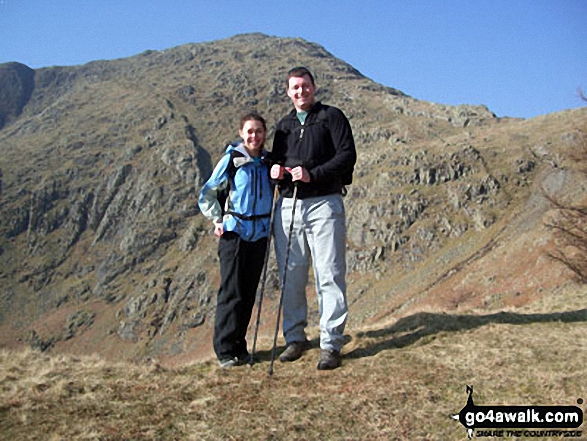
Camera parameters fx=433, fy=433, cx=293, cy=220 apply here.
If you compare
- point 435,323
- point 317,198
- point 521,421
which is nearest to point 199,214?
point 435,323

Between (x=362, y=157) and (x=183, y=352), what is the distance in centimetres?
6057

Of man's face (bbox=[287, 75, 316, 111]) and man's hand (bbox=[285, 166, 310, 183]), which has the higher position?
man's face (bbox=[287, 75, 316, 111])

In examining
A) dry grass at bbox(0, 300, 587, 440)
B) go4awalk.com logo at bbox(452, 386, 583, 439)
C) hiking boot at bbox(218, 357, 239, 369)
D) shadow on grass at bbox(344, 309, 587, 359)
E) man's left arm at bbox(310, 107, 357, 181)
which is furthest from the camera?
shadow on grass at bbox(344, 309, 587, 359)

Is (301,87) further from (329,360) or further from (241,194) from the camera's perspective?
(329,360)

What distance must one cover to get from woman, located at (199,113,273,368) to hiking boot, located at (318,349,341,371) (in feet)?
4.87

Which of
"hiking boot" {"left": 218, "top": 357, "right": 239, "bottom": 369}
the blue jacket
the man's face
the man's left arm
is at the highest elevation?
the man's face

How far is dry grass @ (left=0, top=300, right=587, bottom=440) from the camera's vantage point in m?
4.87

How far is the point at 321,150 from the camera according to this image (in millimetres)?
7195

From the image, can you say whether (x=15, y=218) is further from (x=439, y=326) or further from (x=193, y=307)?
(x=439, y=326)

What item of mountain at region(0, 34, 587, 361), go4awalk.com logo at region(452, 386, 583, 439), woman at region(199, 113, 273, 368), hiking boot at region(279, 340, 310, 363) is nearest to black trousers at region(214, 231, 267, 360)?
woman at region(199, 113, 273, 368)

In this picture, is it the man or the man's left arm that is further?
the man

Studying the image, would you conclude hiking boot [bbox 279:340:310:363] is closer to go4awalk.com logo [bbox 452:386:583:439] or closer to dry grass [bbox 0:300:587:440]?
dry grass [bbox 0:300:587:440]

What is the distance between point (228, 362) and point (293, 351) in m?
1.12

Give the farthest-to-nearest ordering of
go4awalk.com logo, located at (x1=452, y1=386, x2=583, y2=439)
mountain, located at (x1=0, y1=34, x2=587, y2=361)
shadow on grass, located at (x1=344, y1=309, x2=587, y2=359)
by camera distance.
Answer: mountain, located at (x1=0, y1=34, x2=587, y2=361), shadow on grass, located at (x1=344, y1=309, x2=587, y2=359), go4awalk.com logo, located at (x1=452, y1=386, x2=583, y2=439)
